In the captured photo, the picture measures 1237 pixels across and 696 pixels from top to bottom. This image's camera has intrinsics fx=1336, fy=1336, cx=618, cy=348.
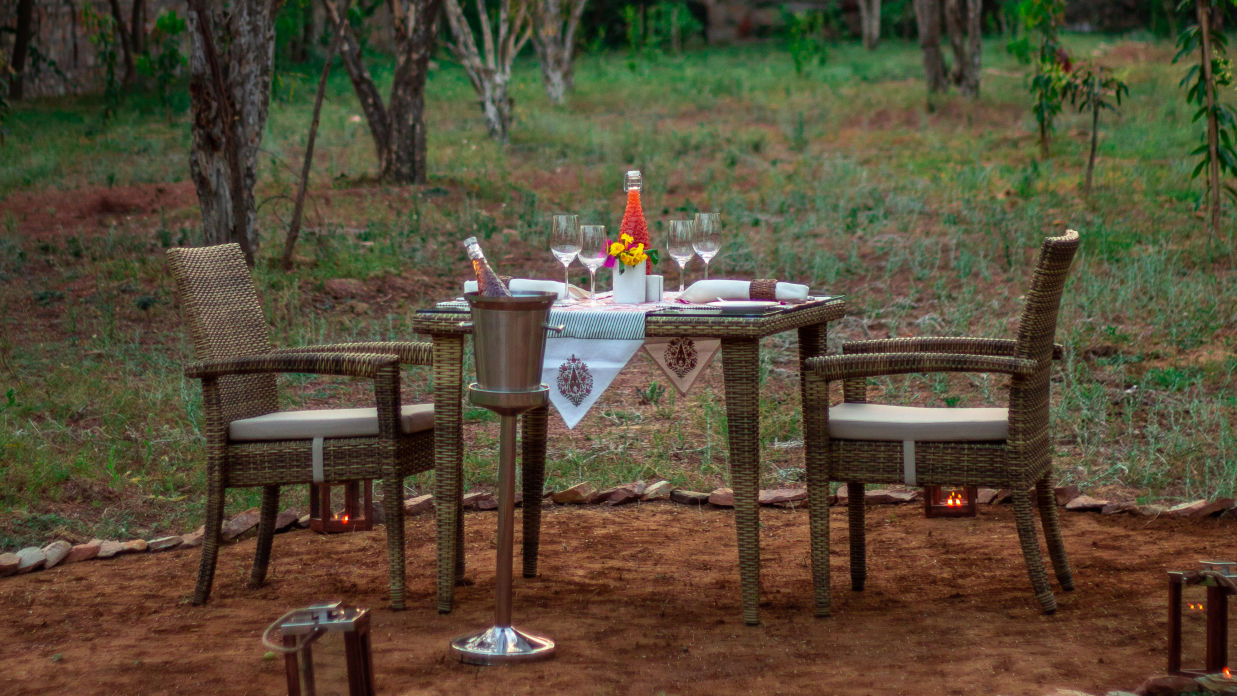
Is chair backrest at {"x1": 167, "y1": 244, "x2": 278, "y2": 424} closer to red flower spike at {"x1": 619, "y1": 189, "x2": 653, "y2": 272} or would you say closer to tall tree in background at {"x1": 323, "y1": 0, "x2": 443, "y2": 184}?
red flower spike at {"x1": 619, "y1": 189, "x2": 653, "y2": 272}

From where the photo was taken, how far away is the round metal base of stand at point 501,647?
136 inches

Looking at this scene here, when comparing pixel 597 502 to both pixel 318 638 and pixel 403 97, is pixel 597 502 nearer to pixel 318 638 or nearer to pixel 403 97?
pixel 318 638

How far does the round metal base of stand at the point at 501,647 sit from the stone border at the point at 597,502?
123cm

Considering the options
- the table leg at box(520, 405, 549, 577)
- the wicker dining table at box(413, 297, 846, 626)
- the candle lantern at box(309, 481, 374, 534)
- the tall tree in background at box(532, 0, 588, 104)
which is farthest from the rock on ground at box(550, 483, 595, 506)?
the tall tree in background at box(532, 0, 588, 104)

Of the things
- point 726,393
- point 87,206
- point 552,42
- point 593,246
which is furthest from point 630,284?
point 552,42

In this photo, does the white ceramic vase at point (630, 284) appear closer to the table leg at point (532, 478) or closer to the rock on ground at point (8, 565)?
the table leg at point (532, 478)

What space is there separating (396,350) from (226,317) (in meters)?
0.56

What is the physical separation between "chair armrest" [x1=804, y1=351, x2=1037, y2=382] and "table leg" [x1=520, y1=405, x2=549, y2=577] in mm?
1027

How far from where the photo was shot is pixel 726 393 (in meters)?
3.76

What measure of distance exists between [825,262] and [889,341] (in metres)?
4.69

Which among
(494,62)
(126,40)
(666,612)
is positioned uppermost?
(126,40)

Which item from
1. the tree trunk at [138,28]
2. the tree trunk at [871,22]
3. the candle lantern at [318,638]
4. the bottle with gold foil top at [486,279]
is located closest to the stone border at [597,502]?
the bottle with gold foil top at [486,279]

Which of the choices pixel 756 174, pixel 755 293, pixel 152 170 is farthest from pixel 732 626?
pixel 152 170

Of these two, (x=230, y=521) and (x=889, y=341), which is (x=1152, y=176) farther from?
(x=230, y=521)
